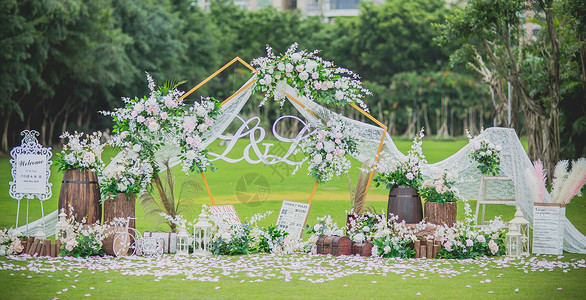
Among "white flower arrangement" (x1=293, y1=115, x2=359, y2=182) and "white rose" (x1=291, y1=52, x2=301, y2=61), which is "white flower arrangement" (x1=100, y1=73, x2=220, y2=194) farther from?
"white flower arrangement" (x1=293, y1=115, x2=359, y2=182)

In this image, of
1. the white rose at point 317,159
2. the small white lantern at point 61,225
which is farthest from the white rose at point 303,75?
the small white lantern at point 61,225

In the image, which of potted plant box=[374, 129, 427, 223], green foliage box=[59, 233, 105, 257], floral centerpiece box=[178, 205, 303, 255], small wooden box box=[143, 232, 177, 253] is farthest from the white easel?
green foliage box=[59, 233, 105, 257]

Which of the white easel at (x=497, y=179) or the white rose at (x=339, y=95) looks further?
the white easel at (x=497, y=179)

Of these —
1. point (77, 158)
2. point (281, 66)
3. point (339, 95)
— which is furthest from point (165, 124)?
point (339, 95)

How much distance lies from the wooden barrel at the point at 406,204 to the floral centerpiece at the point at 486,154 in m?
1.18

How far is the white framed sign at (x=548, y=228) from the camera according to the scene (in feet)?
28.3

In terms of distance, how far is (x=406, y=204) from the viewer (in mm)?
8773

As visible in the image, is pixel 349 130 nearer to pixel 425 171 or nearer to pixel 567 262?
pixel 425 171

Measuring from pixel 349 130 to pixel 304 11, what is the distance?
55.7m

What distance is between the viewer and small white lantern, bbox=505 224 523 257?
332 inches

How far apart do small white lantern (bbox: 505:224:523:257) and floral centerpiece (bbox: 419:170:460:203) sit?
0.78 metres

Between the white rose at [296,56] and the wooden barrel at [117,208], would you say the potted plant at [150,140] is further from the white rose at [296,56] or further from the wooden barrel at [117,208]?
the white rose at [296,56]

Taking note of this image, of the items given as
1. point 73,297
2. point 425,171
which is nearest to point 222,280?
point 73,297

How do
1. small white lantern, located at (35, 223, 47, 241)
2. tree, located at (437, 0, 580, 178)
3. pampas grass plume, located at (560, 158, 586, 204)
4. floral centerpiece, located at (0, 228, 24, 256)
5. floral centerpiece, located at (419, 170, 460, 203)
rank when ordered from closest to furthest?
floral centerpiece, located at (0, 228, 24, 256)
small white lantern, located at (35, 223, 47, 241)
floral centerpiece, located at (419, 170, 460, 203)
pampas grass plume, located at (560, 158, 586, 204)
tree, located at (437, 0, 580, 178)
